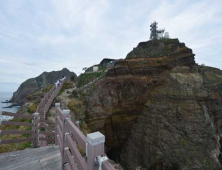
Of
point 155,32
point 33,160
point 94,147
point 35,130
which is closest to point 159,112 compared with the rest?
point 35,130

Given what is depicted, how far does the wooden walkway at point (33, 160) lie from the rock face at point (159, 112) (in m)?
11.3

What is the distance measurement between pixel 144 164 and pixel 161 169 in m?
2.38

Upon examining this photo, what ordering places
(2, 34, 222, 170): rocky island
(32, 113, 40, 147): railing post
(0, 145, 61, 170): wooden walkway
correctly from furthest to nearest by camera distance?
(2, 34, 222, 170): rocky island → (32, 113, 40, 147): railing post → (0, 145, 61, 170): wooden walkway

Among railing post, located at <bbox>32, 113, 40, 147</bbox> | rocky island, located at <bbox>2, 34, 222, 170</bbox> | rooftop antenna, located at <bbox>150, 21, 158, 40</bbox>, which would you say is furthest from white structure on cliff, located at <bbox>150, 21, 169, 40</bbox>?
railing post, located at <bbox>32, 113, 40, 147</bbox>

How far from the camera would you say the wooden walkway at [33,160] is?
3.45m

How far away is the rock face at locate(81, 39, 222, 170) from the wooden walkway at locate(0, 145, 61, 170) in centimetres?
1131

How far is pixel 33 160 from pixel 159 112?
1824cm

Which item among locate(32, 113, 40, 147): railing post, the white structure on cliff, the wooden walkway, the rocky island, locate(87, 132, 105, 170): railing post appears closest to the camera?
locate(87, 132, 105, 170): railing post

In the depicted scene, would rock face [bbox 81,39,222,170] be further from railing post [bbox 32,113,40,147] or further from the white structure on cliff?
the white structure on cliff

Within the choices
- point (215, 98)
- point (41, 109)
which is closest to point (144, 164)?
point (215, 98)

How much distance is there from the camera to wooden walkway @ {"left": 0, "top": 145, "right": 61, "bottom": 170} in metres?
3.45

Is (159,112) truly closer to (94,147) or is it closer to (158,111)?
(158,111)

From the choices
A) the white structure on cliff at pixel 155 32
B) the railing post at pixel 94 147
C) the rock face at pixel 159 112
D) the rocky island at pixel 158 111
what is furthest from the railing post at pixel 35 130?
the white structure on cliff at pixel 155 32

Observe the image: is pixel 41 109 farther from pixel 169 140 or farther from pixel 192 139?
pixel 192 139
